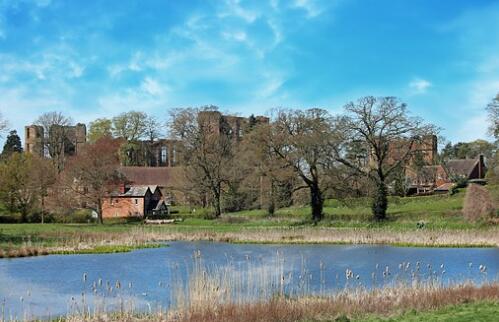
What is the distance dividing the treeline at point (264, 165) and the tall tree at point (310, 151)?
9 centimetres

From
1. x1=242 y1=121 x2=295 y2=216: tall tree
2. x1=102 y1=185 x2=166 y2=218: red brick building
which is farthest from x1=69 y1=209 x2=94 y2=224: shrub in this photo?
x1=242 y1=121 x2=295 y2=216: tall tree

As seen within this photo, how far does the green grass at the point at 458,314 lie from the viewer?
42.2 feet

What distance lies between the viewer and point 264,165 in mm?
55719

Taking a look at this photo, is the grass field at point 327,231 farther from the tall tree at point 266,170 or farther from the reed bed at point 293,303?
the reed bed at point 293,303

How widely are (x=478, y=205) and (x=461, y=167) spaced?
44528 mm

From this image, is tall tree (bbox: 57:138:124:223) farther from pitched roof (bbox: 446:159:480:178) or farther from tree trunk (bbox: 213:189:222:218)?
pitched roof (bbox: 446:159:480:178)

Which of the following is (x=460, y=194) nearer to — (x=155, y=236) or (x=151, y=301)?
(x=155, y=236)

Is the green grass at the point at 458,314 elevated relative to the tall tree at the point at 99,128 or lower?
lower

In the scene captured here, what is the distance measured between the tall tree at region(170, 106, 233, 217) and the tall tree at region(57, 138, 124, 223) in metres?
7.66

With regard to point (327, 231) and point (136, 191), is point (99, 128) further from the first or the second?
point (327, 231)

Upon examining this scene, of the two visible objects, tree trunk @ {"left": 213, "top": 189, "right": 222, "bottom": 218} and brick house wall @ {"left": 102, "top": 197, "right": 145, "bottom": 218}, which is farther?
brick house wall @ {"left": 102, "top": 197, "right": 145, "bottom": 218}

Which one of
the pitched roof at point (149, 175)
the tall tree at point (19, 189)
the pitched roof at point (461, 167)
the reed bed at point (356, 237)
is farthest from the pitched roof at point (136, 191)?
the pitched roof at point (461, 167)

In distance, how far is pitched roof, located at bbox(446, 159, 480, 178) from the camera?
280 ft

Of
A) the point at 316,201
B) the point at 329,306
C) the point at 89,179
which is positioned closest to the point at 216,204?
the point at 89,179
